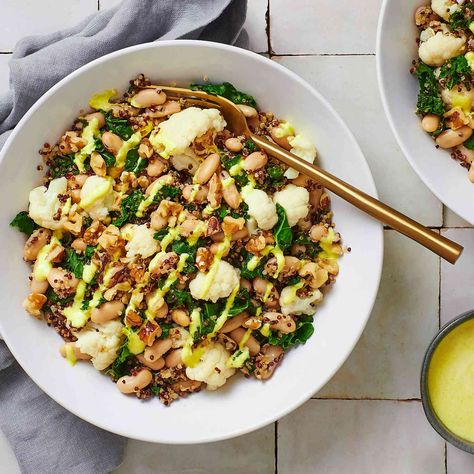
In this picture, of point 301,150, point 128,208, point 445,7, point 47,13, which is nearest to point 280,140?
point 301,150

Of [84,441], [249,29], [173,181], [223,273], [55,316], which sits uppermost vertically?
[249,29]

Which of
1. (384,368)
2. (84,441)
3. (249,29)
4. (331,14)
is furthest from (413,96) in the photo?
(84,441)

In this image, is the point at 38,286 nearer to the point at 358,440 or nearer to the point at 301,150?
the point at 301,150

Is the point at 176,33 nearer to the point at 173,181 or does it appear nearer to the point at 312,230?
the point at 173,181

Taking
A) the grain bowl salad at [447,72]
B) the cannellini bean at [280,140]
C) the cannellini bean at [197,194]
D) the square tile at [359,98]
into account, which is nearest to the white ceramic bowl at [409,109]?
the grain bowl salad at [447,72]

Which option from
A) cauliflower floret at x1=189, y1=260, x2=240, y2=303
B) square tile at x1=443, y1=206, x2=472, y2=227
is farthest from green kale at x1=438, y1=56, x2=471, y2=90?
cauliflower floret at x1=189, y1=260, x2=240, y2=303
